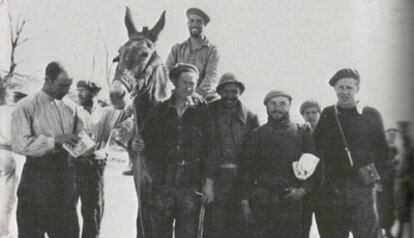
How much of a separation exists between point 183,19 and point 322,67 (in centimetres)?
138

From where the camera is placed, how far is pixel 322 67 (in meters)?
5.66

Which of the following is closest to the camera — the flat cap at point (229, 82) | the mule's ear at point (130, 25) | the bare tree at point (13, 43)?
the flat cap at point (229, 82)

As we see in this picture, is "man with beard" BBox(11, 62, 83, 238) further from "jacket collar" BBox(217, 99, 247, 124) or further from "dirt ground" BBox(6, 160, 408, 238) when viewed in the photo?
"jacket collar" BBox(217, 99, 247, 124)

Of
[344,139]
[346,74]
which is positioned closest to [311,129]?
[344,139]

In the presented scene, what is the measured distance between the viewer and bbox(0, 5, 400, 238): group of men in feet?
18.3

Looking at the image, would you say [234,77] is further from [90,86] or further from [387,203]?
[387,203]

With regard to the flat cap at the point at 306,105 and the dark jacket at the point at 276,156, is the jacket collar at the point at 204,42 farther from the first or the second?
the flat cap at the point at 306,105

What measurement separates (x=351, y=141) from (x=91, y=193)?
2498 millimetres

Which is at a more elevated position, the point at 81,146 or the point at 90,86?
the point at 90,86

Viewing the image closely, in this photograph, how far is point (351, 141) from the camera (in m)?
5.60

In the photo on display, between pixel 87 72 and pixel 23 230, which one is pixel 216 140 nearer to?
pixel 87 72

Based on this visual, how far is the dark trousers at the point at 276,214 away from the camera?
18.2 feet

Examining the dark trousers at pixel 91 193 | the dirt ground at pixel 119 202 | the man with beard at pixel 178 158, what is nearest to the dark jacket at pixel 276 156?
the man with beard at pixel 178 158

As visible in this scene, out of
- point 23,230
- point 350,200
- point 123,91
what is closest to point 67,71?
point 123,91
